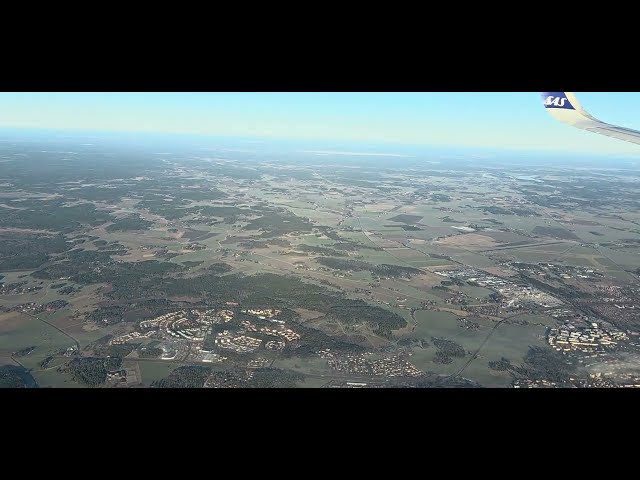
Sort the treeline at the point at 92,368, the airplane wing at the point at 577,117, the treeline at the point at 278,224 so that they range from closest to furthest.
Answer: the airplane wing at the point at 577,117
the treeline at the point at 92,368
the treeline at the point at 278,224

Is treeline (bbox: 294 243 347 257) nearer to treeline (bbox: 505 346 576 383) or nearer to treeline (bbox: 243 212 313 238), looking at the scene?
treeline (bbox: 243 212 313 238)

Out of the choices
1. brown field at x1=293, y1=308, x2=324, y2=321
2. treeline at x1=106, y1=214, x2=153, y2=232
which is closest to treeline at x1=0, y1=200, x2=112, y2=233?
treeline at x1=106, y1=214, x2=153, y2=232

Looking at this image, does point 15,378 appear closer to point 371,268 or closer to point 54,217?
point 371,268

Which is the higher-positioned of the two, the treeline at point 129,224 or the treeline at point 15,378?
the treeline at point 129,224

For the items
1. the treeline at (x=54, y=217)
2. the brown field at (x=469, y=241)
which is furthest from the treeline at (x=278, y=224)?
the treeline at (x=54, y=217)

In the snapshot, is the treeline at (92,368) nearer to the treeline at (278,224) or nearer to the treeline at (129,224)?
the treeline at (278,224)

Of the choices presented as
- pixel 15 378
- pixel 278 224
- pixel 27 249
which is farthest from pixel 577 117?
pixel 27 249
